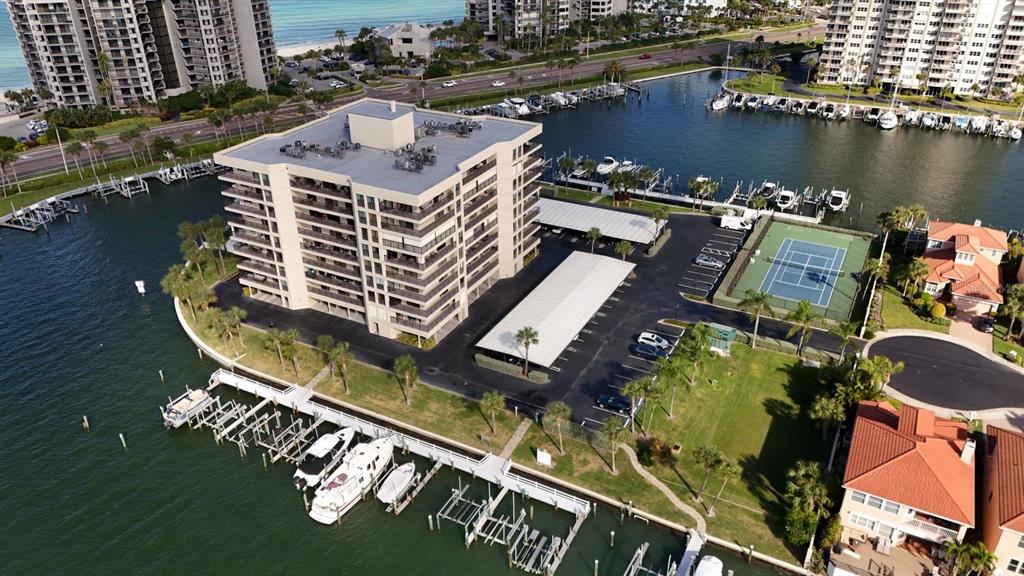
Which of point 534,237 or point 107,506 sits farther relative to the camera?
point 534,237

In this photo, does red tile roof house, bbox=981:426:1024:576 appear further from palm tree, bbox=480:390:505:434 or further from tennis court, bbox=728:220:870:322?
palm tree, bbox=480:390:505:434

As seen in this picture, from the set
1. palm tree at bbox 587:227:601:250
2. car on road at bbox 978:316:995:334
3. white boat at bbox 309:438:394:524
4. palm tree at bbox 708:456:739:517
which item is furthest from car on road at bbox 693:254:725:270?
white boat at bbox 309:438:394:524

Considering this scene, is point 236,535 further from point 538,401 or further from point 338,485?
point 538,401

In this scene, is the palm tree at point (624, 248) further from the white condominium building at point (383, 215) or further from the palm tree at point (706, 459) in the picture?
the palm tree at point (706, 459)

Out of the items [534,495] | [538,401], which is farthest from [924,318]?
[534,495]

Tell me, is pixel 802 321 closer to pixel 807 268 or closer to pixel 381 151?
pixel 807 268
